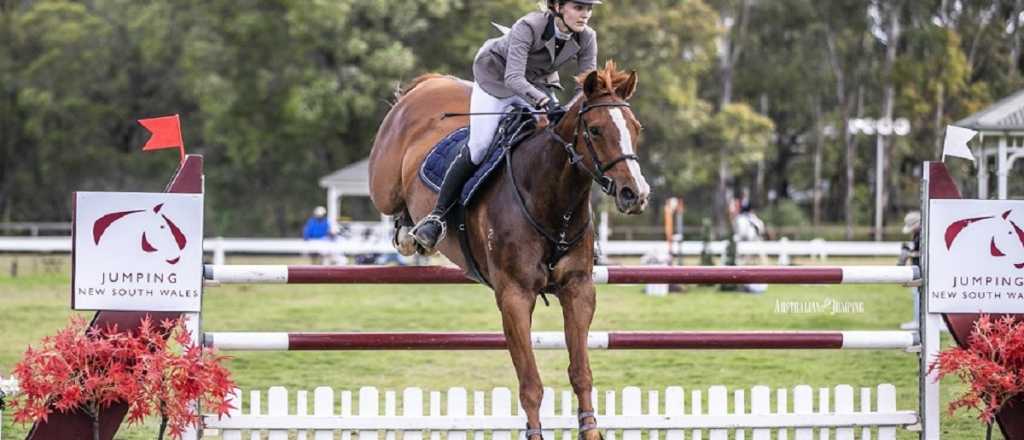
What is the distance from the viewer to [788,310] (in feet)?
57.0

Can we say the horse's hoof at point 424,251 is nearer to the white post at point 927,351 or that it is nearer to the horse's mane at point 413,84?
the horse's mane at point 413,84

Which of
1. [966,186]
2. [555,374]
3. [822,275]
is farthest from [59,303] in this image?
[966,186]

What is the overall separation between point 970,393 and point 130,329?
4153 mm

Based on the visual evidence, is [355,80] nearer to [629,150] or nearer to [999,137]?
[999,137]

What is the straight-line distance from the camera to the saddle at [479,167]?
6410mm

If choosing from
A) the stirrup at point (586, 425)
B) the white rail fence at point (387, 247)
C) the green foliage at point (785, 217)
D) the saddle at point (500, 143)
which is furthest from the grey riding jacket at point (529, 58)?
the green foliage at point (785, 217)

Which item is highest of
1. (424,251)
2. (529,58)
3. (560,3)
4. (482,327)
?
(560,3)

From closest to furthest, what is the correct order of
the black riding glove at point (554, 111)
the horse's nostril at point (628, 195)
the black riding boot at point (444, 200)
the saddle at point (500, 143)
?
the horse's nostril at point (628, 195) → the black riding glove at point (554, 111) → the saddle at point (500, 143) → the black riding boot at point (444, 200)

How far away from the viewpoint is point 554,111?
6129 mm

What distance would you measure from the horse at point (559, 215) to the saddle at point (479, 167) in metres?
0.03

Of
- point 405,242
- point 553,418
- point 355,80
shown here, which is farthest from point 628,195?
point 355,80

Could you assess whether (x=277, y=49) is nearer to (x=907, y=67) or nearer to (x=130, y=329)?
(x=907, y=67)

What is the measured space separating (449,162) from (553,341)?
44.1 inches

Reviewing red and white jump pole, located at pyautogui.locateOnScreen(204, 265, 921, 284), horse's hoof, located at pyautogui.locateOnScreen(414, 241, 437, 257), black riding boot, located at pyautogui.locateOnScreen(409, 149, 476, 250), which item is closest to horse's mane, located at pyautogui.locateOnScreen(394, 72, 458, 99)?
horse's hoof, located at pyautogui.locateOnScreen(414, 241, 437, 257)
